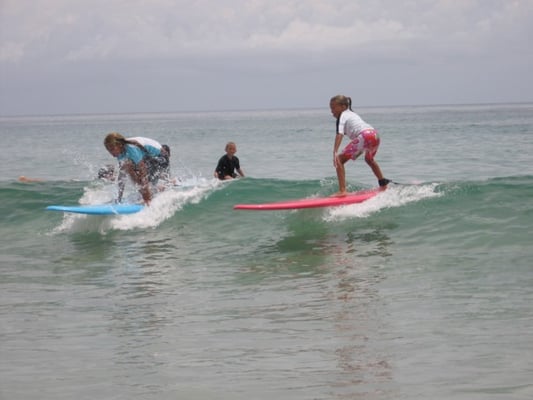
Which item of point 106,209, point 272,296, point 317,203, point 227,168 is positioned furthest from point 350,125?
point 227,168

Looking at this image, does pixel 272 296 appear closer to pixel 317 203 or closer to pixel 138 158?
pixel 317 203

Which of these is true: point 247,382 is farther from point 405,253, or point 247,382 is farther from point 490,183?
point 490,183

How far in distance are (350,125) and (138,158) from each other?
126 inches

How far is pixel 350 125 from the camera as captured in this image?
11.4m

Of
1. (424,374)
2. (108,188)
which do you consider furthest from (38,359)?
(108,188)

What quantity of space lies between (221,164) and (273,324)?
31.9 ft

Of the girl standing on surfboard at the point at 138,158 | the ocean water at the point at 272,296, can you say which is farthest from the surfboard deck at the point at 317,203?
the girl standing on surfboard at the point at 138,158

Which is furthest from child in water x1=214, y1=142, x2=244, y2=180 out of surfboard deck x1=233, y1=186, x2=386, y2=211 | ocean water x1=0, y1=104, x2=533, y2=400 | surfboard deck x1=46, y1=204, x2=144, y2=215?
surfboard deck x1=233, y1=186, x2=386, y2=211

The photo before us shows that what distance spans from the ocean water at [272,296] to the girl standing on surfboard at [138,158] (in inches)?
29.6

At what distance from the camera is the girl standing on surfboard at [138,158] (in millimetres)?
11461

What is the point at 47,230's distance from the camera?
13.5 metres

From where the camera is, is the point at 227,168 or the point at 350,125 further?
the point at 227,168

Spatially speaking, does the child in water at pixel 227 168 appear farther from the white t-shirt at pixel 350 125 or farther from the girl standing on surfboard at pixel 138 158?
the white t-shirt at pixel 350 125

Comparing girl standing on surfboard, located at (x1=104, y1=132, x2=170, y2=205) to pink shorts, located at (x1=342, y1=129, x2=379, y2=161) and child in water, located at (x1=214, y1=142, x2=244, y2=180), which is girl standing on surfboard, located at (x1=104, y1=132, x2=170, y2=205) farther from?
child in water, located at (x1=214, y1=142, x2=244, y2=180)
